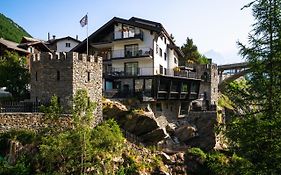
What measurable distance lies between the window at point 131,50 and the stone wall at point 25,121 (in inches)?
660

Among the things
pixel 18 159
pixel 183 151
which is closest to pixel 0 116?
pixel 18 159

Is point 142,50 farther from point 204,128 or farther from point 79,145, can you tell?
point 79,145

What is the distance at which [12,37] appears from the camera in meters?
78.5

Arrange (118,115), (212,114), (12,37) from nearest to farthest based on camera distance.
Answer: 1. (118,115)
2. (212,114)
3. (12,37)

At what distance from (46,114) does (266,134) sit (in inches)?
592

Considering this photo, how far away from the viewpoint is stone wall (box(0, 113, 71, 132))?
24984 mm

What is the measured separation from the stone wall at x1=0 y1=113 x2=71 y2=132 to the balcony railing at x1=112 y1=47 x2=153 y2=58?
1646cm

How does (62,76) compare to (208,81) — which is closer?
(62,76)

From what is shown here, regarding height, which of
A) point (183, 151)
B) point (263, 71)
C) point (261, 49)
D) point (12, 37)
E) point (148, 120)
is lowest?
point (183, 151)

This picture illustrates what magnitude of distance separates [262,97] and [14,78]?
83.8ft

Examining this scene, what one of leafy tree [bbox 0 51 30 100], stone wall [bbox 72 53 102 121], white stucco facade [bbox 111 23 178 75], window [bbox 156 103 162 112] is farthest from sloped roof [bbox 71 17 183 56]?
stone wall [bbox 72 53 102 121]

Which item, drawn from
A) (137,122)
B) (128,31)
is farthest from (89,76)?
(128,31)

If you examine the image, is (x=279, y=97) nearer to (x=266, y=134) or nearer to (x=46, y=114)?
(x=266, y=134)

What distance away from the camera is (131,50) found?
41.3m
